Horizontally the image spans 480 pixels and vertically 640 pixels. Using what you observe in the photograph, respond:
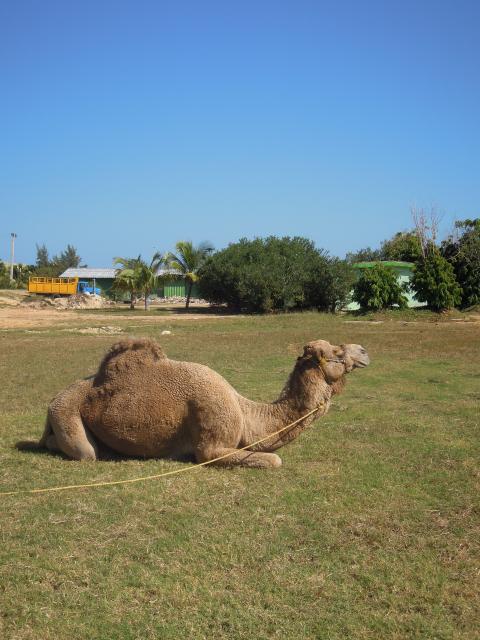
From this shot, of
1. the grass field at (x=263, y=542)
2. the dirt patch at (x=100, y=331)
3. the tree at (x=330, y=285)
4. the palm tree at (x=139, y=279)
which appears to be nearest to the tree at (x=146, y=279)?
the palm tree at (x=139, y=279)

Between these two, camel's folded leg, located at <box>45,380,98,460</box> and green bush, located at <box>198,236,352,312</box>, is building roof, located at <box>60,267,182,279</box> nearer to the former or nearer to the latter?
green bush, located at <box>198,236,352,312</box>

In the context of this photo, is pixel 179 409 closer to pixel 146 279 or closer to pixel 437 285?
pixel 437 285

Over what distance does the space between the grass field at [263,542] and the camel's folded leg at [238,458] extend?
11 cm

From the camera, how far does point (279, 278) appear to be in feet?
140

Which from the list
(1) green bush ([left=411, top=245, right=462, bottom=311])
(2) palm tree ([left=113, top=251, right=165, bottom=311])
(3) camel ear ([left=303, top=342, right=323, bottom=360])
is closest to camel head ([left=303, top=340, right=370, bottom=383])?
(3) camel ear ([left=303, top=342, right=323, bottom=360])

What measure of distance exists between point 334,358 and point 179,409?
5.80 feet

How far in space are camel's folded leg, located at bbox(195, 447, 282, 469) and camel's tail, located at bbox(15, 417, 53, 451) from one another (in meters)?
1.89

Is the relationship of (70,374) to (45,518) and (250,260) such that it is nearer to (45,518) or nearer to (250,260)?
(45,518)

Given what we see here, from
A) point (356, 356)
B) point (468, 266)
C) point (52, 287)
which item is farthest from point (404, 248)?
point (356, 356)

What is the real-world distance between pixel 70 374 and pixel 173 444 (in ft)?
26.4

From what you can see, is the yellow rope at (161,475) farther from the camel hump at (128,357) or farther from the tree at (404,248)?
the tree at (404,248)

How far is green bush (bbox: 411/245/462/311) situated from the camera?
128 feet

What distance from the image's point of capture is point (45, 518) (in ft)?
18.6

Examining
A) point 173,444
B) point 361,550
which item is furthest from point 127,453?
point 361,550
